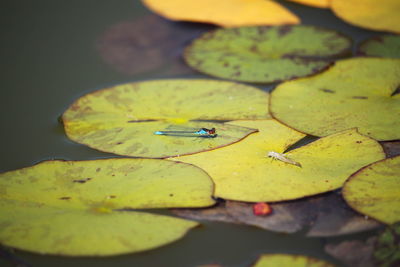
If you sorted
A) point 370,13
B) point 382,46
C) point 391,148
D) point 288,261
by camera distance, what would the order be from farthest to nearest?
point 370,13
point 382,46
point 391,148
point 288,261

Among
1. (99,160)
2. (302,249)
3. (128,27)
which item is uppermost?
(128,27)

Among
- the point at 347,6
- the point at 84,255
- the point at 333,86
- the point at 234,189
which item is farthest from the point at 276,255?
the point at 347,6

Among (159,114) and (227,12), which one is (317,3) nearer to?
(227,12)

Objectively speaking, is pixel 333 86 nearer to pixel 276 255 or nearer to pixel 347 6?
pixel 347 6

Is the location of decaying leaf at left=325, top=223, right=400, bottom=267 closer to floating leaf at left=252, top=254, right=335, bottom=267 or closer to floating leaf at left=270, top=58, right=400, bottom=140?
floating leaf at left=252, top=254, right=335, bottom=267

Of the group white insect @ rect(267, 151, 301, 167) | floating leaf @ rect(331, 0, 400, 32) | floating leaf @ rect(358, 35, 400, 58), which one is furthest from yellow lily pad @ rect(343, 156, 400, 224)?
floating leaf @ rect(331, 0, 400, 32)

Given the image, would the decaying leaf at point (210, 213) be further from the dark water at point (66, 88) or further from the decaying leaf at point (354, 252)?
the decaying leaf at point (354, 252)

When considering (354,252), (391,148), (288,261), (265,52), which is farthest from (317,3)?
(288,261)
